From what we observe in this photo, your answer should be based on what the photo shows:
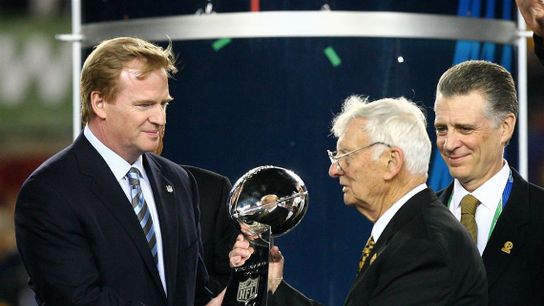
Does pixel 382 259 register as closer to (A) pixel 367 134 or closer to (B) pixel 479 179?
(A) pixel 367 134

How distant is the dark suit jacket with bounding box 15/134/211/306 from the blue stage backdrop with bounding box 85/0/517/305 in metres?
0.80

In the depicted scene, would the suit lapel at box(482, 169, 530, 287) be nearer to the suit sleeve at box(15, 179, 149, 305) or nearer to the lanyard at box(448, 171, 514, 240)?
the lanyard at box(448, 171, 514, 240)

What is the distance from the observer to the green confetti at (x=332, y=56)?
5469mm

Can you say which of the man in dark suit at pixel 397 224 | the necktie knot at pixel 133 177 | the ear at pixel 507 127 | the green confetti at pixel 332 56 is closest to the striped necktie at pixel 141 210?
the necktie knot at pixel 133 177

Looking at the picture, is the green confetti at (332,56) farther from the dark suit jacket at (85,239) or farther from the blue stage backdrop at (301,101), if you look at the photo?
the dark suit jacket at (85,239)

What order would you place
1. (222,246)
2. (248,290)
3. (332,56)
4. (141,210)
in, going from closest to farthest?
1. (248,290)
2. (141,210)
3. (332,56)
4. (222,246)

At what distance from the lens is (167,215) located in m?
4.85

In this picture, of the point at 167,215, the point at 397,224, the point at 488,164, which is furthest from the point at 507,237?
the point at 167,215

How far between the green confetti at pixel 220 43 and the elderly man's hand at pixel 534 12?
4.74 feet

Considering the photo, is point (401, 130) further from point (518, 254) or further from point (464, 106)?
point (518, 254)

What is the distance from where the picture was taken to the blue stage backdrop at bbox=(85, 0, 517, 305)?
5.48 m

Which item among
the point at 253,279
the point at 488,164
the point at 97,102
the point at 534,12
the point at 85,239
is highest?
the point at 534,12

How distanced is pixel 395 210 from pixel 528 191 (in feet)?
2.51

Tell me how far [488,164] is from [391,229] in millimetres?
756
